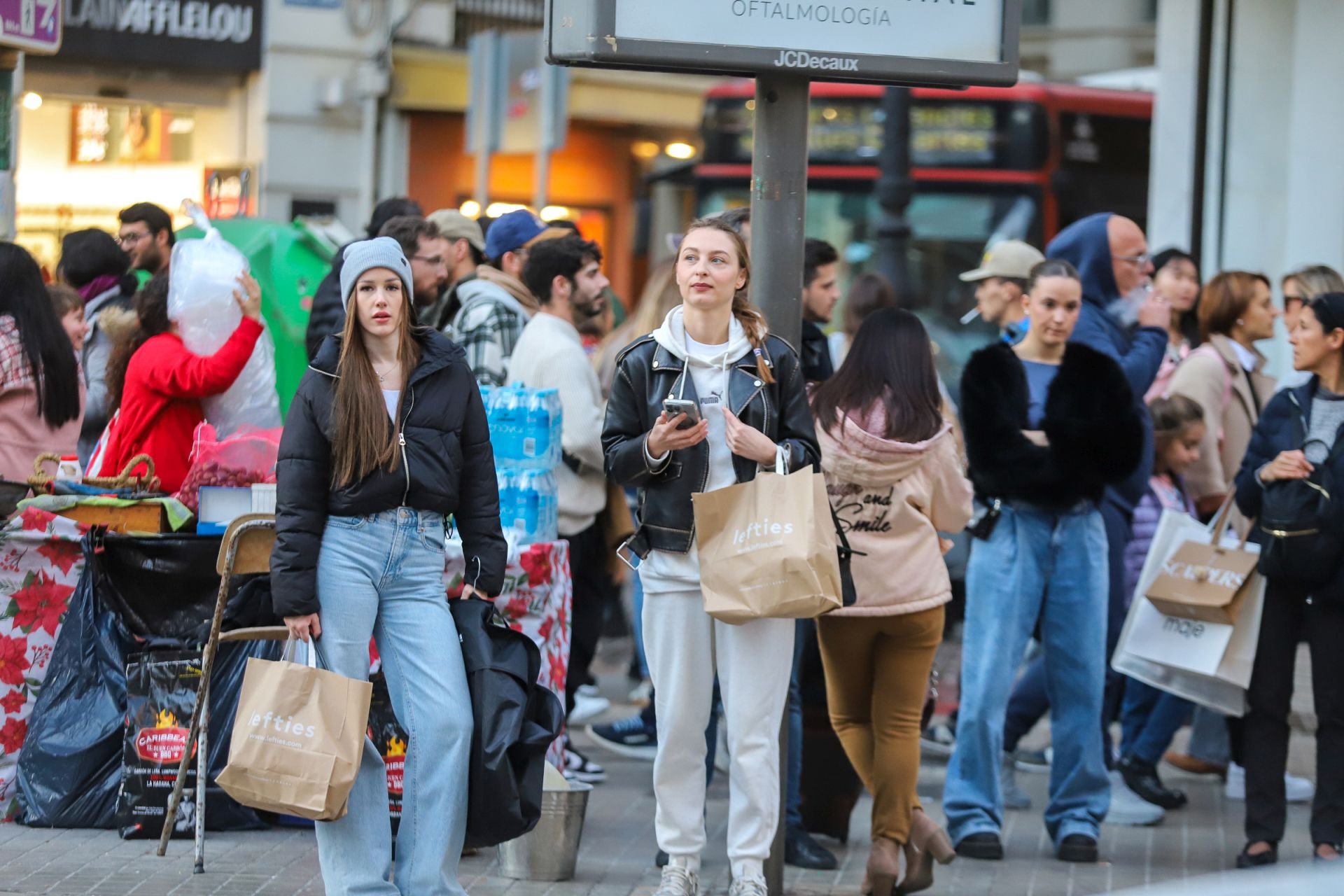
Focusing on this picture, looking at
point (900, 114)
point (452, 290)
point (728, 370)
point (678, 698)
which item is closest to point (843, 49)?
point (728, 370)

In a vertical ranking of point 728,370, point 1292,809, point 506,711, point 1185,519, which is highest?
point 728,370

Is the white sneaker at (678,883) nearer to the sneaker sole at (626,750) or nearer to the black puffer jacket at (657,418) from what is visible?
the black puffer jacket at (657,418)

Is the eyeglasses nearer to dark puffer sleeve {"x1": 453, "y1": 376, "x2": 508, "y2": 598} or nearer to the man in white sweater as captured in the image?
the man in white sweater

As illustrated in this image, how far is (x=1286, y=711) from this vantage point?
659 cm

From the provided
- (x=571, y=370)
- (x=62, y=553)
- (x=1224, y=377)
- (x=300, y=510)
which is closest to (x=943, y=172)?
(x=1224, y=377)

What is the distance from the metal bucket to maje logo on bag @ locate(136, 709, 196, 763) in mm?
1167

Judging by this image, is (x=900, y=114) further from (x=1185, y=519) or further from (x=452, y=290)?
(x=1185, y=519)

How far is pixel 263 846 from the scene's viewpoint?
6.27 meters

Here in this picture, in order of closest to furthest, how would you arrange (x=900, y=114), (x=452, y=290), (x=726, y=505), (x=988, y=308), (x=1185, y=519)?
1. (x=726, y=505)
2. (x=1185, y=519)
3. (x=452, y=290)
4. (x=988, y=308)
5. (x=900, y=114)

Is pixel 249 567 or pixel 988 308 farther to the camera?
pixel 988 308

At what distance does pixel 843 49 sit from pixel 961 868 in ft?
9.24

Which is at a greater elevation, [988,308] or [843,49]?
[843,49]

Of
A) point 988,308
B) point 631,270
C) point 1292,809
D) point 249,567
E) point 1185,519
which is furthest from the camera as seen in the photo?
point 631,270

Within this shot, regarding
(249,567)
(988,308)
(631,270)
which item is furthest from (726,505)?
(631,270)
